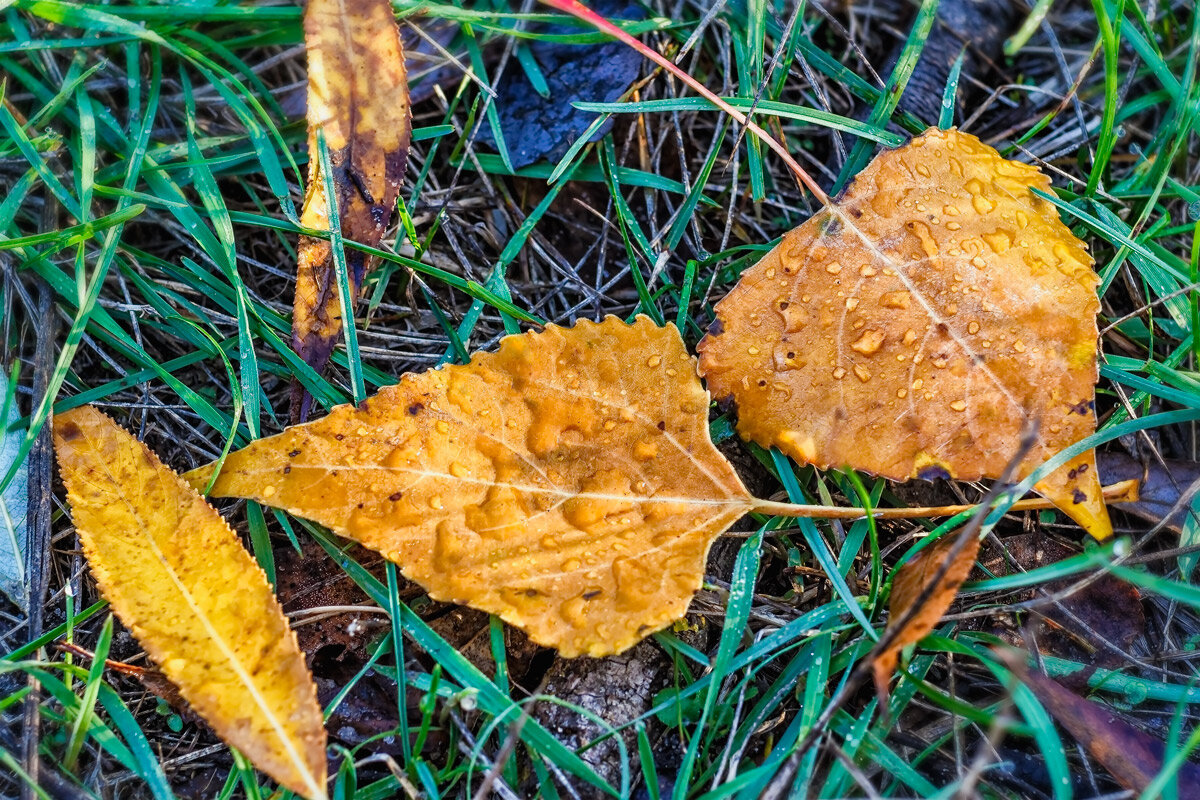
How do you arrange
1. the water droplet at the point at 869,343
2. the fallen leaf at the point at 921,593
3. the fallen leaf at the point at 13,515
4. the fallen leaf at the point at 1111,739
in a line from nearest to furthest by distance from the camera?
the fallen leaf at the point at 921,593, the fallen leaf at the point at 1111,739, the water droplet at the point at 869,343, the fallen leaf at the point at 13,515

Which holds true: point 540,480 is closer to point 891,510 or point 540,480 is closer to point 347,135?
point 891,510

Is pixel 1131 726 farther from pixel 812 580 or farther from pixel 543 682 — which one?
pixel 543 682

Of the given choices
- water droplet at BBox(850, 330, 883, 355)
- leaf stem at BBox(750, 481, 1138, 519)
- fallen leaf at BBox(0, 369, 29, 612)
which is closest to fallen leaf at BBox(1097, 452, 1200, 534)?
leaf stem at BBox(750, 481, 1138, 519)

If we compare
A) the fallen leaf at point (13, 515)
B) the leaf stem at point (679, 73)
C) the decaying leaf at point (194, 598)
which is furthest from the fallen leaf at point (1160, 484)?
the fallen leaf at point (13, 515)

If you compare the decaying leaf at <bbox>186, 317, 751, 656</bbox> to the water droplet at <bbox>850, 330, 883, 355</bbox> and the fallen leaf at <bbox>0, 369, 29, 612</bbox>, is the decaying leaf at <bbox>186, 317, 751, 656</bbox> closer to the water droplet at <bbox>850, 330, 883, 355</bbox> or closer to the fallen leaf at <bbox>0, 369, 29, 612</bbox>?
the water droplet at <bbox>850, 330, 883, 355</bbox>

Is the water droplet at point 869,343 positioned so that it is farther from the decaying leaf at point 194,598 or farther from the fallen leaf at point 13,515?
the fallen leaf at point 13,515

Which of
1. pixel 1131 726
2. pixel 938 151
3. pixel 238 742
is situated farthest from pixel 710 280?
pixel 238 742

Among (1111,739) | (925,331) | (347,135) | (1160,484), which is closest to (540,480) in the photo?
(925,331)
